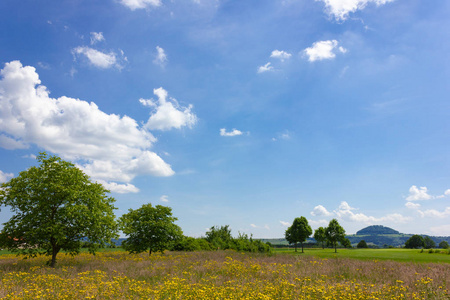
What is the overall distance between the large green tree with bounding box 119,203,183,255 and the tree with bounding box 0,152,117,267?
5852 millimetres

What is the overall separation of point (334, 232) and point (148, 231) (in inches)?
1926

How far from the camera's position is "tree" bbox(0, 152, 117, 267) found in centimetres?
1661

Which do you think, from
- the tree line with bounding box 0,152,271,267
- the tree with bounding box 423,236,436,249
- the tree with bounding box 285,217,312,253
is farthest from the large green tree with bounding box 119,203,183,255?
the tree with bounding box 423,236,436,249

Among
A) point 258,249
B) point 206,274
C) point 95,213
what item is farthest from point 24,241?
point 258,249

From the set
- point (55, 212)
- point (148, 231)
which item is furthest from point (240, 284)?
point (148, 231)

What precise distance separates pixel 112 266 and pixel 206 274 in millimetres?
6568

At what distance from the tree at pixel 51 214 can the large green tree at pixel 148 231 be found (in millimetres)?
5852

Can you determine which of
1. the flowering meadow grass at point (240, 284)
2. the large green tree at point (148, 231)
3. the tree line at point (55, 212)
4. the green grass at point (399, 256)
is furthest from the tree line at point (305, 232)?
the tree line at point (55, 212)

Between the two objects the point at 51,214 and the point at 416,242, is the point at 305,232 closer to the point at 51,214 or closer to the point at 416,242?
the point at 51,214

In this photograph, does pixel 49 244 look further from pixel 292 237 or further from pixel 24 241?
pixel 292 237

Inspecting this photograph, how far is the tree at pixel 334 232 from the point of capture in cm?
5914

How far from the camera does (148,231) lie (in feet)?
79.6

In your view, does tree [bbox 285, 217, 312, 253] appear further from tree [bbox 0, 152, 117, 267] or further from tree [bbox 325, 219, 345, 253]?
tree [bbox 0, 152, 117, 267]

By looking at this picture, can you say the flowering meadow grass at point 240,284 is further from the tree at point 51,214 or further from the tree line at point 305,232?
the tree line at point 305,232
